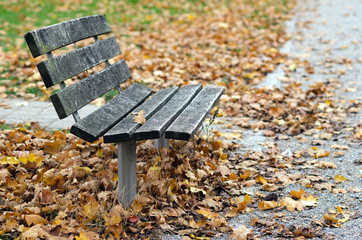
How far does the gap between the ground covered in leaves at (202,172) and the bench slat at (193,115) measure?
0.42 meters

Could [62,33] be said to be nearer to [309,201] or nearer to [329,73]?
[309,201]

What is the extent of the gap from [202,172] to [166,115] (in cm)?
58

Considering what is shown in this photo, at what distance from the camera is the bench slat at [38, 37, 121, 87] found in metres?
2.89

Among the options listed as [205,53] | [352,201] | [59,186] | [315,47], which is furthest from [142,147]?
[315,47]

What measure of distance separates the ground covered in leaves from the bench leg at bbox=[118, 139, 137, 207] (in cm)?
8

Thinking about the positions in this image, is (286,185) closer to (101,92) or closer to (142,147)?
(142,147)

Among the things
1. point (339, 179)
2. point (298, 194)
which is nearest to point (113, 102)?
point (298, 194)

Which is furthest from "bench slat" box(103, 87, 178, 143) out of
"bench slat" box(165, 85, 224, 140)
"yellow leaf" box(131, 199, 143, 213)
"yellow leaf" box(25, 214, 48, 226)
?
"yellow leaf" box(25, 214, 48, 226)

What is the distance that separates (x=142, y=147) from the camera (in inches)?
149

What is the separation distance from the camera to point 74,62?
128 inches

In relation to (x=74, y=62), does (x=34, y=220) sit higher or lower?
lower

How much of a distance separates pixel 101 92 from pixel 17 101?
6.41 ft

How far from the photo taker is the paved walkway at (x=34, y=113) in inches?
175

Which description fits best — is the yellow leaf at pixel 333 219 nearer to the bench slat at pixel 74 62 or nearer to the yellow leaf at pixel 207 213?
the yellow leaf at pixel 207 213
